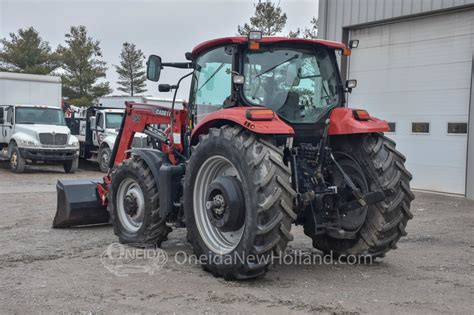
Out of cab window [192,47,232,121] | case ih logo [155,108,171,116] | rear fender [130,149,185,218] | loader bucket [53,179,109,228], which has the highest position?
cab window [192,47,232,121]

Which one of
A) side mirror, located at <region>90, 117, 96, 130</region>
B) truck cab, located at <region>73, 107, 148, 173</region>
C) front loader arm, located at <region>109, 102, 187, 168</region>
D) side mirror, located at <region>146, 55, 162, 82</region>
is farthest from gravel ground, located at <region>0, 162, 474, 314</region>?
side mirror, located at <region>90, 117, 96, 130</region>

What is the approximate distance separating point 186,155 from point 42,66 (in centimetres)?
3970

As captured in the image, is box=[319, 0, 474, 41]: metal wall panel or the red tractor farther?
box=[319, 0, 474, 41]: metal wall panel

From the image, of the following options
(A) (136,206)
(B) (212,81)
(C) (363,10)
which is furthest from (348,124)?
(C) (363,10)

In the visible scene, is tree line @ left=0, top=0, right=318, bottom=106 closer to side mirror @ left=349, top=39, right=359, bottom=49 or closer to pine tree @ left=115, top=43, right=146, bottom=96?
pine tree @ left=115, top=43, right=146, bottom=96

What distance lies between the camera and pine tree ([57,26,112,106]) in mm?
45688

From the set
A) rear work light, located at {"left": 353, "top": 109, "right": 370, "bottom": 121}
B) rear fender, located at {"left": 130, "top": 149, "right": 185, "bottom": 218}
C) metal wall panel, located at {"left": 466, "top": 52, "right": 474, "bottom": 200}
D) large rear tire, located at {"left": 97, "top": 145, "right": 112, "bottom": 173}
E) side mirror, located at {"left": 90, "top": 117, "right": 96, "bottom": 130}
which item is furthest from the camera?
side mirror, located at {"left": 90, "top": 117, "right": 96, "bottom": 130}

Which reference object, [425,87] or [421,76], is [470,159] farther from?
[421,76]

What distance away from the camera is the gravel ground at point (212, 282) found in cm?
470

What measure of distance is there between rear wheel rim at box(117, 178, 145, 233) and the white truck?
442 inches

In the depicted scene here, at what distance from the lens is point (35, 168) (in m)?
19.7

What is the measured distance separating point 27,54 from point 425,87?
3674 cm

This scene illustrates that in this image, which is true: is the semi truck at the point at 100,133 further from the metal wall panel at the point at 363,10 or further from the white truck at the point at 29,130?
A: the metal wall panel at the point at 363,10

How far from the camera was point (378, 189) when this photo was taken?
586cm
